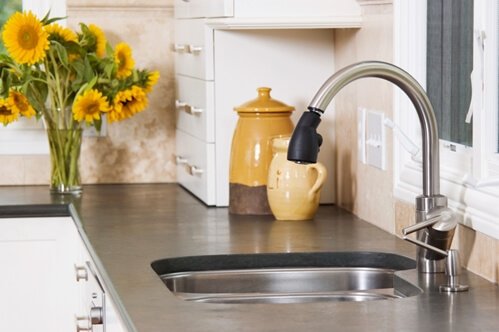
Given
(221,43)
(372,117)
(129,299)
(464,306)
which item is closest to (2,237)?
(221,43)

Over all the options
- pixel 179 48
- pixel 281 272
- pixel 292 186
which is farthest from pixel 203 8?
pixel 281 272

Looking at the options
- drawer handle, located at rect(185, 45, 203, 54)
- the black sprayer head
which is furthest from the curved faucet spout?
drawer handle, located at rect(185, 45, 203, 54)

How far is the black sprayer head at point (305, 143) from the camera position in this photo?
1703mm

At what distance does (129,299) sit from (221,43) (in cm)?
132

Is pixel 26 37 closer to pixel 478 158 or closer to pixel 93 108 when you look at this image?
pixel 93 108

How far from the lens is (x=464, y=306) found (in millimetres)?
1670


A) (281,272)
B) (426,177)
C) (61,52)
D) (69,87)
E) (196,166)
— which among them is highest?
(61,52)

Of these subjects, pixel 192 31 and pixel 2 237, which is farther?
pixel 192 31

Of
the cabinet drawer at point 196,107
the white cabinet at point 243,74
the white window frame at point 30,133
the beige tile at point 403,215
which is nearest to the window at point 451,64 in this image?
the beige tile at point 403,215

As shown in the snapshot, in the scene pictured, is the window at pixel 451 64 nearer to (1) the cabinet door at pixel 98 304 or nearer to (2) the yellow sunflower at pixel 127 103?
(1) the cabinet door at pixel 98 304

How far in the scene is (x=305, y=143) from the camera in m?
1.70

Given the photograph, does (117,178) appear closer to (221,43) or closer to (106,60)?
(106,60)

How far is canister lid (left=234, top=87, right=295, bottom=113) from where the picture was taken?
2.78 m

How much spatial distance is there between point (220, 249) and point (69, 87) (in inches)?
43.8
